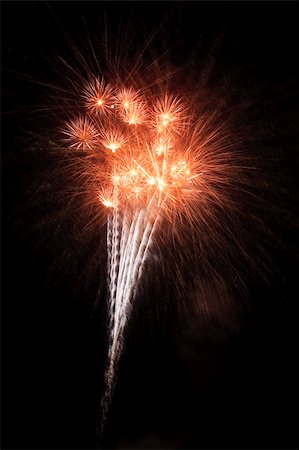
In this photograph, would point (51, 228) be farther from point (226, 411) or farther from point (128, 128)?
point (226, 411)

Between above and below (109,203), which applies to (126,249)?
below

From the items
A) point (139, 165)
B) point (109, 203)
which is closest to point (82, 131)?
point (139, 165)

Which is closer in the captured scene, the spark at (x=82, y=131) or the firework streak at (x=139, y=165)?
the firework streak at (x=139, y=165)

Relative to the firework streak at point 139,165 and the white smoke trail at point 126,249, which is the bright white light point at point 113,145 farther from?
the white smoke trail at point 126,249

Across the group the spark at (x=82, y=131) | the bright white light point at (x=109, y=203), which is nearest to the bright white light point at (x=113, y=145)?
the spark at (x=82, y=131)

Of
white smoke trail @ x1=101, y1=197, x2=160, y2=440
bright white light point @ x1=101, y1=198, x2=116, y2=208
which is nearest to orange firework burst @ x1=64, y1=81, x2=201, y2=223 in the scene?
bright white light point @ x1=101, y1=198, x2=116, y2=208

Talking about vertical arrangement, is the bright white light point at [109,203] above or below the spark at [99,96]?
below

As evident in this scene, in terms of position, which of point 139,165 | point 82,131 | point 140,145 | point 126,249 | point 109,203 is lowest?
point 126,249

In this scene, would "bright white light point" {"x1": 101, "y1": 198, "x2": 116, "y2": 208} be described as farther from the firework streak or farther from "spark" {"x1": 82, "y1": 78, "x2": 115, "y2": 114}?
"spark" {"x1": 82, "y1": 78, "x2": 115, "y2": 114}

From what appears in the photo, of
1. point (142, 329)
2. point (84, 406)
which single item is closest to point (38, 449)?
point (84, 406)

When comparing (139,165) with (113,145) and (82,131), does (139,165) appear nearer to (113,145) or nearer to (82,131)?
(113,145)

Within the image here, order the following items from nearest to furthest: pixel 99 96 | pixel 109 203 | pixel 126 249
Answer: pixel 99 96, pixel 109 203, pixel 126 249
